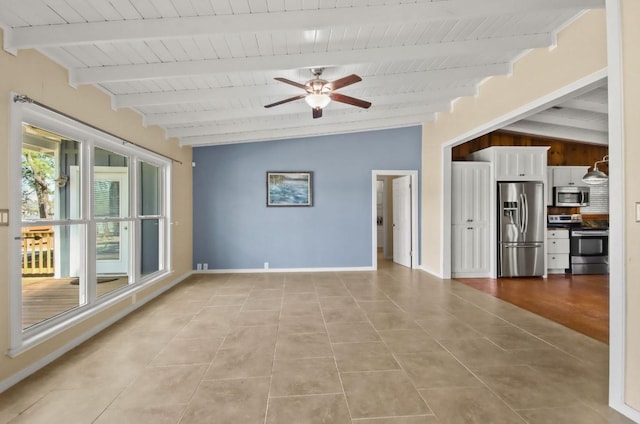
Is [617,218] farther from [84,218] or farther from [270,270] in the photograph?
[270,270]

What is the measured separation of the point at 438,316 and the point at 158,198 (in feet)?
14.4

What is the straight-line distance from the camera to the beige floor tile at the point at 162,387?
204 centimetres

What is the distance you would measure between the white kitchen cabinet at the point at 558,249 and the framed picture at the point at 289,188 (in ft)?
14.7

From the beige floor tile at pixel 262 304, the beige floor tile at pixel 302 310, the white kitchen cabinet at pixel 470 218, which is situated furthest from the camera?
the white kitchen cabinet at pixel 470 218

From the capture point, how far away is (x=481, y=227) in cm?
572

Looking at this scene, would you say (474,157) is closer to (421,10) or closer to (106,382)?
(421,10)

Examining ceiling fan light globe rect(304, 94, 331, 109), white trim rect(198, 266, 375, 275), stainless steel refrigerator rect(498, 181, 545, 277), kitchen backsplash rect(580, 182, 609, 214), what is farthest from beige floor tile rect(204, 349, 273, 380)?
kitchen backsplash rect(580, 182, 609, 214)

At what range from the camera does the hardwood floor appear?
3.46 meters

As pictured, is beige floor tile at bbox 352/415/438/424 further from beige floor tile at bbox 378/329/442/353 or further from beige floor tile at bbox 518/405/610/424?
beige floor tile at bbox 378/329/442/353

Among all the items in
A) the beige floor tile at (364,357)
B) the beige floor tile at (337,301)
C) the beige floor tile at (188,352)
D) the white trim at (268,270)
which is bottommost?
the beige floor tile at (188,352)

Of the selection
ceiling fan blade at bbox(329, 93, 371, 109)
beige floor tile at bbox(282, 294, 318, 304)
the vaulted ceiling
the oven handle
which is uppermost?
the vaulted ceiling

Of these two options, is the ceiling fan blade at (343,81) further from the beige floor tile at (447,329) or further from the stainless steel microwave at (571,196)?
the stainless steel microwave at (571,196)

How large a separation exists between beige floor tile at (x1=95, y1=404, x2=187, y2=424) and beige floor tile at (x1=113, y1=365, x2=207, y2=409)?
0.04m

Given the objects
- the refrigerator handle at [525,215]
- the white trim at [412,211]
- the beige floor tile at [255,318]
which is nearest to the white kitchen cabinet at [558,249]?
the refrigerator handle at [525,215]
